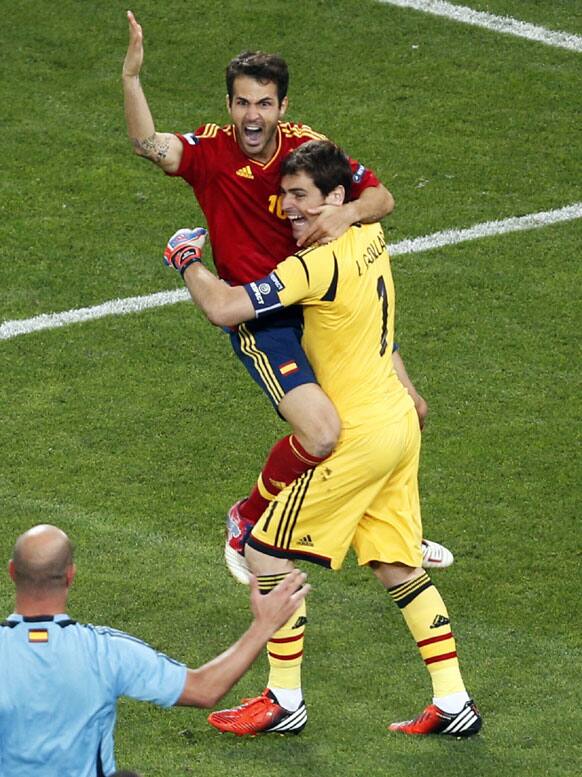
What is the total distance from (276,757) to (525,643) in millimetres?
1452

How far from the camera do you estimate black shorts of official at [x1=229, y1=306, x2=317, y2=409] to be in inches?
274

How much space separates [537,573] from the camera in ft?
26.9

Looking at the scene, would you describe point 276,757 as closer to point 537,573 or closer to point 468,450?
point 537,573

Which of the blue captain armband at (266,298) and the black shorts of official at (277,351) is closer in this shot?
the blue captain armband at (266,298)

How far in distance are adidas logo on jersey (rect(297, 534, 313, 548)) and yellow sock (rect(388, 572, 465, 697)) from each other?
44 cm

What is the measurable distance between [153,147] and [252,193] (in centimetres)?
48

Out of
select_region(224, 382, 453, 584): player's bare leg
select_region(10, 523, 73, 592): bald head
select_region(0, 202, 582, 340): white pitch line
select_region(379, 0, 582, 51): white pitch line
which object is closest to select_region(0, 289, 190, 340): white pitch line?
select_region(0, 202, 582, 340): white pitch line

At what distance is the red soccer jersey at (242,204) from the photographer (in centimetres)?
727

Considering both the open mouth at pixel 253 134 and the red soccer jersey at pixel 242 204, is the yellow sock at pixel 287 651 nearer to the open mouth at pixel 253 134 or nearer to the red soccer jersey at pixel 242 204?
the red soccer jersey at pixel 242 204

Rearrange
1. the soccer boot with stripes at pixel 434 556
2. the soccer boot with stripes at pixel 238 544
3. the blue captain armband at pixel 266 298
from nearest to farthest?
the blue captain armband at pixel 266 298, the soccer boot with stripes at pixel 238 544, the soccer boot with stripes at pixel 434 556

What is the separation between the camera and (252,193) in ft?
23.9

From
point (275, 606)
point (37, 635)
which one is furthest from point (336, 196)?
point (37, 635)

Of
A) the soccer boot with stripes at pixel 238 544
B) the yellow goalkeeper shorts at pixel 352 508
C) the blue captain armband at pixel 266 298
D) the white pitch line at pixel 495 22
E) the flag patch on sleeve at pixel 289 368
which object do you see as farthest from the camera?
the white pitch line at pixel 495 22

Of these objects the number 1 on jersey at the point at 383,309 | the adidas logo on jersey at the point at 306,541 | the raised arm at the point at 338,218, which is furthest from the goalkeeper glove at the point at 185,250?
the adidas logo on jersey at the point at 306,541
